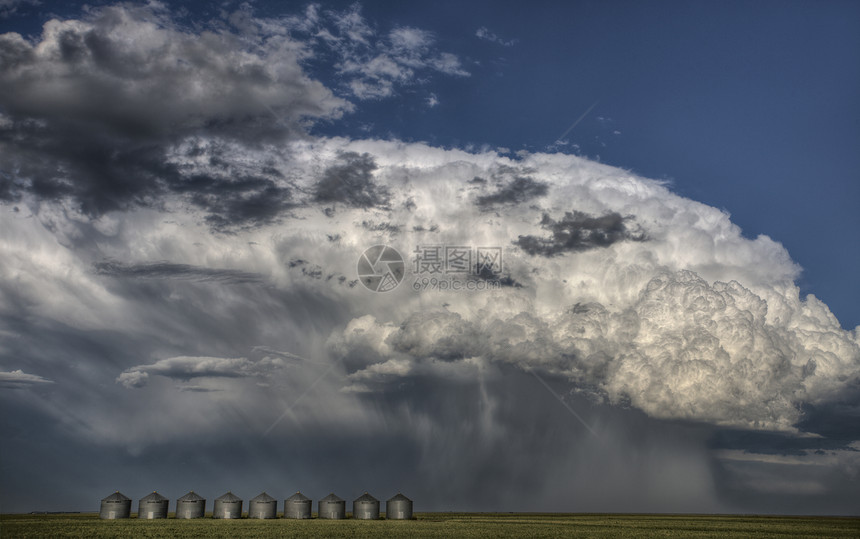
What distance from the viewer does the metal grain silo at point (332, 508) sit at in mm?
175375

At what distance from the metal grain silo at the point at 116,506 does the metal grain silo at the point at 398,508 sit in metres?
66.6

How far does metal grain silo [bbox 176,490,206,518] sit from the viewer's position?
565ft

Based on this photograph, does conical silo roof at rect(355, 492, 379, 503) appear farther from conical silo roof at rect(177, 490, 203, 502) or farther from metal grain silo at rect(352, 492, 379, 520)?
conical silo roof at rect(177, 490, 203, 502)

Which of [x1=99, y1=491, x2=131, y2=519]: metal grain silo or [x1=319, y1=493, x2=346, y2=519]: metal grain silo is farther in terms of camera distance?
[x1=319, y1=493, x2=346, y2=519]: metal grain silo

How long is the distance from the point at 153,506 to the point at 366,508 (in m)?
54.5

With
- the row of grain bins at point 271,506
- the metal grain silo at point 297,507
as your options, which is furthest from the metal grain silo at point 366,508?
the metal grain silo at point 297,507

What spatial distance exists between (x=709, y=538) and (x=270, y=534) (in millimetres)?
74930

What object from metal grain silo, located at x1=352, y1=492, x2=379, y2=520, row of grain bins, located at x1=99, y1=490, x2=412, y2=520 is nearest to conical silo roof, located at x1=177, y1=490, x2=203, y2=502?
row of grain bins, located at x1=99, y1=490, x2=412, y2=520

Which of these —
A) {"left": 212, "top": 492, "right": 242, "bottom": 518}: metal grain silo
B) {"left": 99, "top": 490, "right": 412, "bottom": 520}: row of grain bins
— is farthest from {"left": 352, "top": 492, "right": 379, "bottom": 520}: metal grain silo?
{"left": 212, "top": 492, "right": 242, "bottom": 518}: metal grain silo

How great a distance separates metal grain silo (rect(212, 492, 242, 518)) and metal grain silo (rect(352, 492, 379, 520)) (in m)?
31.6

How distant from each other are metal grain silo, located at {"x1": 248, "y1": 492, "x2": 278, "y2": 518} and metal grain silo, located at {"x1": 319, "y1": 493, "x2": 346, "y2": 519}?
12458mm

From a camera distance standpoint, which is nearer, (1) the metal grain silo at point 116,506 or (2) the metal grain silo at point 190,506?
(1) the metal grain silo at point 116,506

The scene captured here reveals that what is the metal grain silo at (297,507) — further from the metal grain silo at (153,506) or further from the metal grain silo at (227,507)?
the metal grain silo at (153,506)

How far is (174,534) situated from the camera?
342 ft
